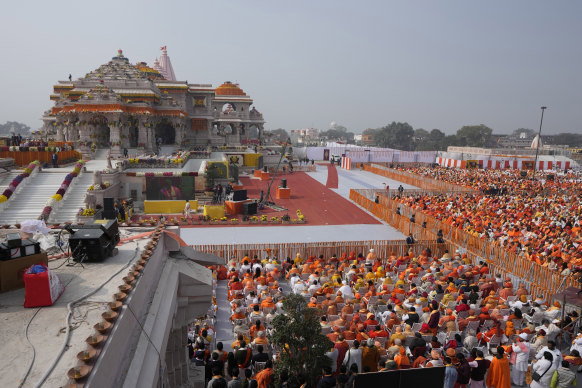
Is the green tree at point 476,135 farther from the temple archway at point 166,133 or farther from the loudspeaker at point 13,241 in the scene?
the loudspeaker at point 13,241

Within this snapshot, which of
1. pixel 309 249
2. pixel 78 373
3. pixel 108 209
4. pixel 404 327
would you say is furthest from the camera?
pixel 108 209

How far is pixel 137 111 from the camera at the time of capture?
35.4 meters

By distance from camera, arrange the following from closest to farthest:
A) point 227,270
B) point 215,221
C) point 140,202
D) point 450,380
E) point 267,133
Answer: point 450,380 < point 227,270 < point 215,221 < point 140,202 < point 267,133

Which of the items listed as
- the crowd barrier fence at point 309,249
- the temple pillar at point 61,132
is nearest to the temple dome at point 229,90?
the temple pillar at point 61,132

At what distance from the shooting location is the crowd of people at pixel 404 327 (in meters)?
7.68

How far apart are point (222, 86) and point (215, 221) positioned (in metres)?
40.5

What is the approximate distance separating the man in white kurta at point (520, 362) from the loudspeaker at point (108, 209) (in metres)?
17.8

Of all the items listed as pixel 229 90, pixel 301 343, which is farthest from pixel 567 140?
pixel 301 343

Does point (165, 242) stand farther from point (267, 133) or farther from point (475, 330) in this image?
point (267, 133)

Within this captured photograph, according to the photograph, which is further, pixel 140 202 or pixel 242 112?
pixel 242 112

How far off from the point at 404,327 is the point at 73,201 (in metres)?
18.4

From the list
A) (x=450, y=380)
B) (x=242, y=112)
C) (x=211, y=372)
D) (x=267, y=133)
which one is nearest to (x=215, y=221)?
(x=211, y=372)

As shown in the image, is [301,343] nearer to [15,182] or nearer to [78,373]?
[78,373]

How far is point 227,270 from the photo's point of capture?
14023mm
